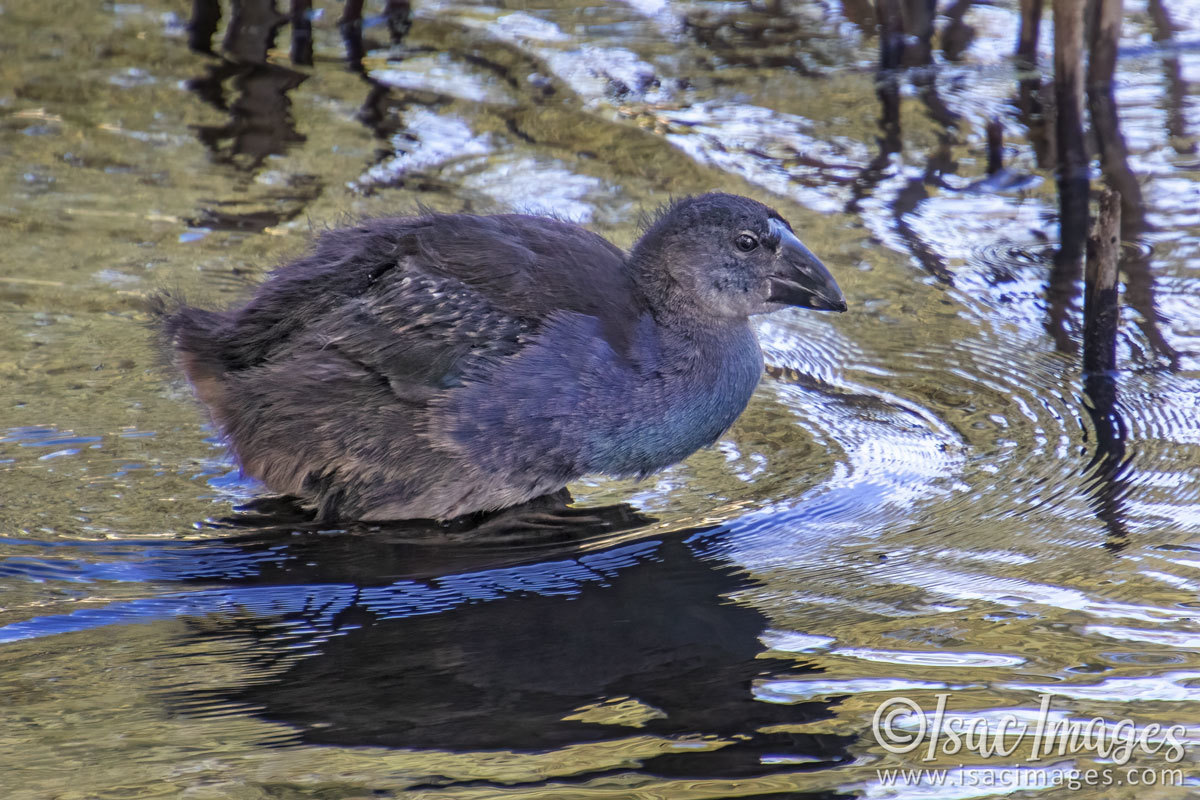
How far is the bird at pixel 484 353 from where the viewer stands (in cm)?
455

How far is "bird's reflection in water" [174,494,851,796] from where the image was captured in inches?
135

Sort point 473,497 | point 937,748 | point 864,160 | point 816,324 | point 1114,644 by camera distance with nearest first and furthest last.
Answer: point 937,748
point 1114,644
point 473,497
point 816,324
point 864,160

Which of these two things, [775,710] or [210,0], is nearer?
[775,710]

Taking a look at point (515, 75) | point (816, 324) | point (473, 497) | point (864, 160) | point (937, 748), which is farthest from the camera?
point (515, 75)

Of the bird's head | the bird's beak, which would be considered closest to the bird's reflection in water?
the bird's head

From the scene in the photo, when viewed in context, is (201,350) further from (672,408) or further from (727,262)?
(727,262)

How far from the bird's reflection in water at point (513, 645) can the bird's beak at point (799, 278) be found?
3.06 feet

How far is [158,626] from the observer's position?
3.98m

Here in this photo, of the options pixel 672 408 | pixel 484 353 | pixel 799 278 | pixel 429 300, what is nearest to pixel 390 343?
pixel 429 300

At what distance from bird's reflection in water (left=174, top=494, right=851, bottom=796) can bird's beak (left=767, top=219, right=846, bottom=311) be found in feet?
3.06

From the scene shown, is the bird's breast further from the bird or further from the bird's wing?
the bird's wing

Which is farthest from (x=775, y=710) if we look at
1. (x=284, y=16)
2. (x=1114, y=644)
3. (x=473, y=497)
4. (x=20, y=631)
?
(x=284, y=16)

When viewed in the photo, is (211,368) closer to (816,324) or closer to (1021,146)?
(816,324)

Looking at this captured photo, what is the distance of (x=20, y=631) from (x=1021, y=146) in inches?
218
